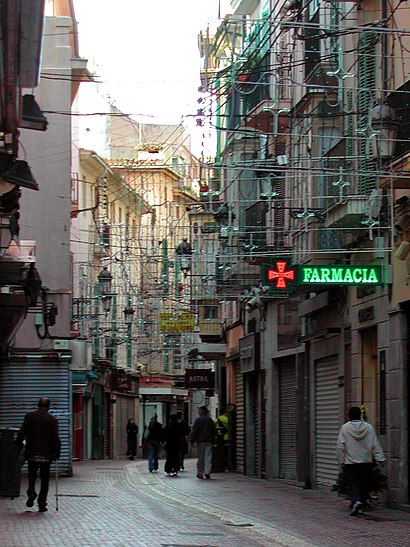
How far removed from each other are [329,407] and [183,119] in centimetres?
714

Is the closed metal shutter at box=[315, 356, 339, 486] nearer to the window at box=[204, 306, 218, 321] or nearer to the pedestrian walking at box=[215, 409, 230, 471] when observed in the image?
the pedestrian walking at box=[215, 409, 230, 471]

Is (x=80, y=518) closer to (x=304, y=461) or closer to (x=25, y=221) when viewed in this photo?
(x=304, y=461)

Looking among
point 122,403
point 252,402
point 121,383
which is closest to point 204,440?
point 252,402

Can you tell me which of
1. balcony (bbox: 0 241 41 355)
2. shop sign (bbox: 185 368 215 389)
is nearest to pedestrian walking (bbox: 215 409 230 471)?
shop sign (bbox: 185 368 215 389)

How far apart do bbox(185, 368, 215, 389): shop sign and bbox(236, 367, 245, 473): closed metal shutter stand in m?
4.49

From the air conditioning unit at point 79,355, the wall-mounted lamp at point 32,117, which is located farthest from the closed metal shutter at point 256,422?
the wall-mounted lamp at point 32,117

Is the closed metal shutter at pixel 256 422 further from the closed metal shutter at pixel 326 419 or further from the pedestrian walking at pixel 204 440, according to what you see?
the closed metal shutter at pixel 326 419

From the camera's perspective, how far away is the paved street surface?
15180mm

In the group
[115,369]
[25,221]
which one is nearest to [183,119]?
[25,221]

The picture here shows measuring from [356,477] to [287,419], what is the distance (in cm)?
1327

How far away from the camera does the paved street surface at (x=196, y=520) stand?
49.8 feet

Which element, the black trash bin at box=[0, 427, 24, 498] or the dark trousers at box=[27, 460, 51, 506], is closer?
the dark trousers at box=[27, 460, 51, 506]

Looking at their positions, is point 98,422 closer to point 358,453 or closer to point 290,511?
point 290,511

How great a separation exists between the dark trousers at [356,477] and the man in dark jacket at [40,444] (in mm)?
4053
